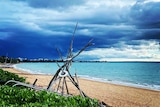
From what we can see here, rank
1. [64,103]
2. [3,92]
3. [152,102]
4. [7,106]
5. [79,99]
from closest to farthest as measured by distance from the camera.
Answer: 1. [7,106]
2. [64,103]
3. [79,99]
4. [3,92]
5. [152,102]

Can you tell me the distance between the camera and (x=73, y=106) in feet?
20.6

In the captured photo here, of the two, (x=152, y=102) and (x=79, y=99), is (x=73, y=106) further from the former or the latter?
(x=152, y=102)

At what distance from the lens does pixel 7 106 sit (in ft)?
19.8

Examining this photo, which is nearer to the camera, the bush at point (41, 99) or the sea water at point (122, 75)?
the bush at point (41, 99)

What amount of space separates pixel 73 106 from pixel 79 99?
0.87 meters

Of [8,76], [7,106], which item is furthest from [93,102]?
[8,76]

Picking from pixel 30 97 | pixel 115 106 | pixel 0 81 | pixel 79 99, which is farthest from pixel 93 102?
pixel 115 106

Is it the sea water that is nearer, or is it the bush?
the bush

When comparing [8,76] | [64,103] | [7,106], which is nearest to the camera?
[7,106]

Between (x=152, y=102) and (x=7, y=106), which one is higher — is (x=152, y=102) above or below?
below

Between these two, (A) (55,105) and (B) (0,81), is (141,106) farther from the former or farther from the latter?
(A) (55,105)

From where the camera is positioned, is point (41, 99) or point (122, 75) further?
point (122, 75)

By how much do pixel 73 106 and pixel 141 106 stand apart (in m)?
12.2

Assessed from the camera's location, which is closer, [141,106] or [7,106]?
[7,106]
